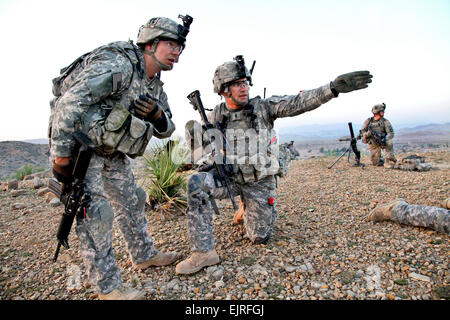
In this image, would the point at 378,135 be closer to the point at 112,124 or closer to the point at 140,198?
the point at 140,198

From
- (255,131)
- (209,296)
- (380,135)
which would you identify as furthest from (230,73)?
(380,135)

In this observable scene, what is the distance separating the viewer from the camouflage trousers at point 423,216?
315 centimetres

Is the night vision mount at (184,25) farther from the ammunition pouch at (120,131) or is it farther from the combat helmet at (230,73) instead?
the ammunition pouch at (120,131)

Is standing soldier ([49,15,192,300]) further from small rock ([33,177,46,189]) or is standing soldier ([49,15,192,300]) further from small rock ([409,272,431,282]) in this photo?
small rock ([33,177,46,189])

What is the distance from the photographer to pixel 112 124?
2336 mm

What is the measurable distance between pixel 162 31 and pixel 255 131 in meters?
1.66

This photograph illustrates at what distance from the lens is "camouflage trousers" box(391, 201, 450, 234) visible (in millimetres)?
3153

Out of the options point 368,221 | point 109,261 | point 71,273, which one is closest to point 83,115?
point 109,261

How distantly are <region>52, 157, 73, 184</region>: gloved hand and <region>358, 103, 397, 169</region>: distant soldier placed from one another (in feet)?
32.0

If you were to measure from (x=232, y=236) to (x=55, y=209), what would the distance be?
12.3 feet

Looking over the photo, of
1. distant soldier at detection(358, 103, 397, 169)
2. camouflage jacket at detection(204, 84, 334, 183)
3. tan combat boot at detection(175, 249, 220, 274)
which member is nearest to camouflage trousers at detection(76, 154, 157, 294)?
tan combat boot at detection(175, 249, 220, 274)

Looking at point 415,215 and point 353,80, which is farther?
point 415,215

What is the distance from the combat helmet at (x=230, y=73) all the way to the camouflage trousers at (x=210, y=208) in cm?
123
